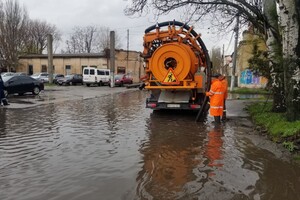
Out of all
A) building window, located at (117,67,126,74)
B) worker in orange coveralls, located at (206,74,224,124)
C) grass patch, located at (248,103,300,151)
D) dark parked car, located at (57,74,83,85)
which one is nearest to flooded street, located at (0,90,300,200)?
grass patch, located at (248,103,300,151)

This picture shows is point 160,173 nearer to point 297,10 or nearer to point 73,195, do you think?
point 73,195

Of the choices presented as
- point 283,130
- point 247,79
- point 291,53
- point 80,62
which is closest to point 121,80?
point 80,62

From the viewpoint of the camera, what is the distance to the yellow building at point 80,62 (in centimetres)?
4912

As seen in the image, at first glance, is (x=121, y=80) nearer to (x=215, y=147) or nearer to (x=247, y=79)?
(x=247, y=79)

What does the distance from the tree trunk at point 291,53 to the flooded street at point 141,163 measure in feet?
3.78

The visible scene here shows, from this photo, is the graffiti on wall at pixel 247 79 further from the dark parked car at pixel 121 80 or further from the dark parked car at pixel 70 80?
the dark parked car at pixel 70 80

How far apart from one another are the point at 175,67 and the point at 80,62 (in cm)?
4028

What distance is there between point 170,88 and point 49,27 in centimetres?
6792

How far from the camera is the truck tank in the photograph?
1245cm

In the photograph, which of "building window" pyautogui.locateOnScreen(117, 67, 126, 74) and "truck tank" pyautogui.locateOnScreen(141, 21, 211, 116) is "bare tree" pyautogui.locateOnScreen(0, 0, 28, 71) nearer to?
"building window" pyautogui.locateOnScreen(117, 67, 126, 74)

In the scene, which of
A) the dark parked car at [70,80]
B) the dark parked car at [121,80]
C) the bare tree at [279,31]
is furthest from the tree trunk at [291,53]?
the dark parked car at [70,80]

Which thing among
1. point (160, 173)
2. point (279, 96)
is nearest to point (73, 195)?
point (160, 173)

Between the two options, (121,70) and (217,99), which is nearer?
(217,99)

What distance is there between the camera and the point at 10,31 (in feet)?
154
